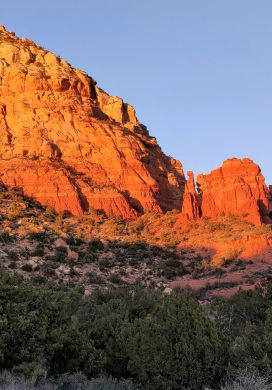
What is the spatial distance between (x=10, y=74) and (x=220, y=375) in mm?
67602

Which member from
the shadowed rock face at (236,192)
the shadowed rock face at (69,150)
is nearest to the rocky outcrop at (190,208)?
the shadowed rock face at (236,192)

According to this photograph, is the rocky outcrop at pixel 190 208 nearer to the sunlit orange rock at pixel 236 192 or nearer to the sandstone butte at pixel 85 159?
the sandstone butte at pixel 85 159

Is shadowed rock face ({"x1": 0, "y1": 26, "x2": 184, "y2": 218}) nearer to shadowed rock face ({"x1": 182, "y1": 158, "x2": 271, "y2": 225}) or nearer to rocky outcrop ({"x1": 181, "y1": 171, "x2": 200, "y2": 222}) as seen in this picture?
rocky outcrop ({"x1": 181, "y1": 171, "x2": 200, "y2": 222})

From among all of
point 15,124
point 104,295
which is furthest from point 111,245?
point 15,124

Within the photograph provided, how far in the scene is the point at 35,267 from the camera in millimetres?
40219

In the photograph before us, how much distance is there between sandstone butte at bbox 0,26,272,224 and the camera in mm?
58938

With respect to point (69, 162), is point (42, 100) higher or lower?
higher

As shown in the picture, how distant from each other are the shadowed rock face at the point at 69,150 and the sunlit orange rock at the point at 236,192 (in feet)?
31.4

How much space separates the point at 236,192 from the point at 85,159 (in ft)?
77.0

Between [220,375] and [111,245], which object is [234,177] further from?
[220,375]

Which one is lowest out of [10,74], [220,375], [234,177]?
[220,375]

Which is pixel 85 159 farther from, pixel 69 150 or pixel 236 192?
pixel 236 192

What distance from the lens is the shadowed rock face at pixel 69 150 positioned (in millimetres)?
62656

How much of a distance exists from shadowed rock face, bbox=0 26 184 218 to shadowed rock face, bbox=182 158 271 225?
945cm
